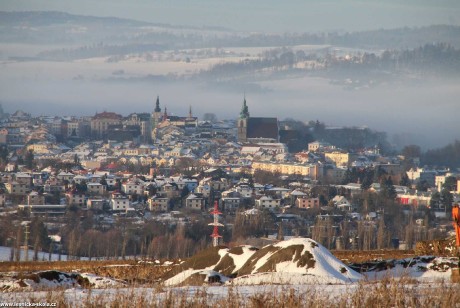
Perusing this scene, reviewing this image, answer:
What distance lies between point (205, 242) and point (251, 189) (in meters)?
21.5

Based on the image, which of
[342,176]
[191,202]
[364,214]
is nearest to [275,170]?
[342,176]

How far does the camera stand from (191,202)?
147 feet

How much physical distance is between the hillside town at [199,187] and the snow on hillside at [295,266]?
11315 mm

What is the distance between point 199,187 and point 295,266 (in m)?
39.2

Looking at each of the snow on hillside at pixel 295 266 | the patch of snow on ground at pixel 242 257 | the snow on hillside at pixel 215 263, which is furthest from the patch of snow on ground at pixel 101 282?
the patch of snow on ground at pixel 242 257

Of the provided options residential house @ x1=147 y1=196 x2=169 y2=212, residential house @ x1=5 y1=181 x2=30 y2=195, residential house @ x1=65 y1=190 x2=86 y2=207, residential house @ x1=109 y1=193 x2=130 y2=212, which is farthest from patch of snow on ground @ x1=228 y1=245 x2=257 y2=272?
residential house @ x1=5 y1=181 x2=30 y2=195

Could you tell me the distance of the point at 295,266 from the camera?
10875 mm

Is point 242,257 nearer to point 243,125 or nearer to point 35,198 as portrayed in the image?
point 35,198

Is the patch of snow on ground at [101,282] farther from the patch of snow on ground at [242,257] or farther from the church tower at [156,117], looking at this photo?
the church tower at [156,117]

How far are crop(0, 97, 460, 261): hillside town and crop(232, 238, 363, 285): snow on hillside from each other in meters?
11.3

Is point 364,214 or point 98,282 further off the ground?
point 98,282

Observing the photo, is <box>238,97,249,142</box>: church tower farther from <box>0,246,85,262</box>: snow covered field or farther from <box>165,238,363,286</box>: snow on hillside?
<box>165,238,363,286</box>: snow on hillside

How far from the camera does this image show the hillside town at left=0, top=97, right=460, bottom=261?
30.8m

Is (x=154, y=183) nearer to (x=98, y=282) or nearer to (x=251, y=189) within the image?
(x=251, y=189)
